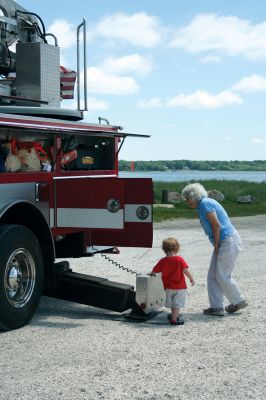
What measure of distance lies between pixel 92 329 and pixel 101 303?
700 mm

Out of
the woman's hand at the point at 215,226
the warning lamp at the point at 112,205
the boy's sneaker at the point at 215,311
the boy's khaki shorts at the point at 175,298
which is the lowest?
the boy's sneaker at the point at 215,311

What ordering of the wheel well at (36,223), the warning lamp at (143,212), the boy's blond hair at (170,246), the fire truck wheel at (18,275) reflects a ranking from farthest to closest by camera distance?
1. the boy's blond hair at (170,246)
2. the warning lamp at (143,212)
3. the wheel well at (36,223)
4. the fire truck wheel at (18,275)

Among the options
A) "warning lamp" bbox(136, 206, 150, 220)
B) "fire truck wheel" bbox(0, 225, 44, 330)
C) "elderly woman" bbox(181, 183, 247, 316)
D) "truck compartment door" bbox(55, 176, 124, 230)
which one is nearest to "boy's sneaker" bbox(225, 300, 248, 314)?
"elderly woman" bbox(181, 183, 247, 316)

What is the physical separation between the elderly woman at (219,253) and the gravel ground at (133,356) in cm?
17

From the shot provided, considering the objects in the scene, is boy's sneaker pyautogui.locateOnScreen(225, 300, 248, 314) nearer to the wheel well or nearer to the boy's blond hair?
the boy's blond hair

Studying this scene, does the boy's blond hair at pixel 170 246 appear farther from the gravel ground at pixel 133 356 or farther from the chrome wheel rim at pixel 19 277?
the chrome wheel rim at pixel 19 277

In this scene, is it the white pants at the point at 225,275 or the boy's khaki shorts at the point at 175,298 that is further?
the white pants at the point at 225,275

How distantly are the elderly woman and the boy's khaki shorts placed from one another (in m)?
0.48

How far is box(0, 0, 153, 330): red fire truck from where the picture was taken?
624 cm

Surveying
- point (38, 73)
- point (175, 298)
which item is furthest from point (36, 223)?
point (38, 73)

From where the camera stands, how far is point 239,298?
7.05 metres

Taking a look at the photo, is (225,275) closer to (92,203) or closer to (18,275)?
(92,203)

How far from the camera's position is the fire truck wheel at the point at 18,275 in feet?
19.9

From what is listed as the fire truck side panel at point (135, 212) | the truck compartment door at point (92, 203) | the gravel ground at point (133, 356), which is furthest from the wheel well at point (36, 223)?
the fire truck side panel at point (135, 212)
